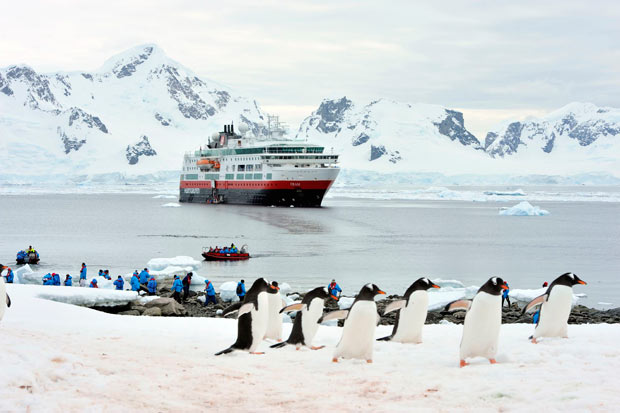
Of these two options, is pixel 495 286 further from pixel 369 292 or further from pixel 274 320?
pixel 274 320

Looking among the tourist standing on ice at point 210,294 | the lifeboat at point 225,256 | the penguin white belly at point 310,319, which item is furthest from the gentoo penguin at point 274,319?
the lifeboat at point 225,256

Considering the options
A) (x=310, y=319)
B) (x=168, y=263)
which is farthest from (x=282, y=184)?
(x=310, y=319)

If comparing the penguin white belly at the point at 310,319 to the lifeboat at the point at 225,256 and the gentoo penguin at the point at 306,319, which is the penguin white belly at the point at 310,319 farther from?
the lifeboat at the point at 225,256

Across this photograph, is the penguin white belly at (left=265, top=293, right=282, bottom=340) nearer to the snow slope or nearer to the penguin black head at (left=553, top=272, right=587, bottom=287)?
the snow slope

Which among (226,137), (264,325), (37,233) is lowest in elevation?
(37,233)

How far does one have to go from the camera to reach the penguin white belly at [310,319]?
1038 cm

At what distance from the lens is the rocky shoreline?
53.2ft

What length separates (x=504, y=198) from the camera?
121 m

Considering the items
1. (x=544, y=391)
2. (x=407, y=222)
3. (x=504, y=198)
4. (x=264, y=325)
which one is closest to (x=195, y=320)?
(x=264, y=325)

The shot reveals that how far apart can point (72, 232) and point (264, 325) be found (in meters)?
46.5

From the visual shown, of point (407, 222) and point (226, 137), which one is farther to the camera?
point (226, 137)

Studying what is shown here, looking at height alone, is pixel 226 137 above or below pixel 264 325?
above

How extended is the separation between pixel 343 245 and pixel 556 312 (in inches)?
1331

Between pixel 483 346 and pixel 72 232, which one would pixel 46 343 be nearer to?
pixel 483 346
